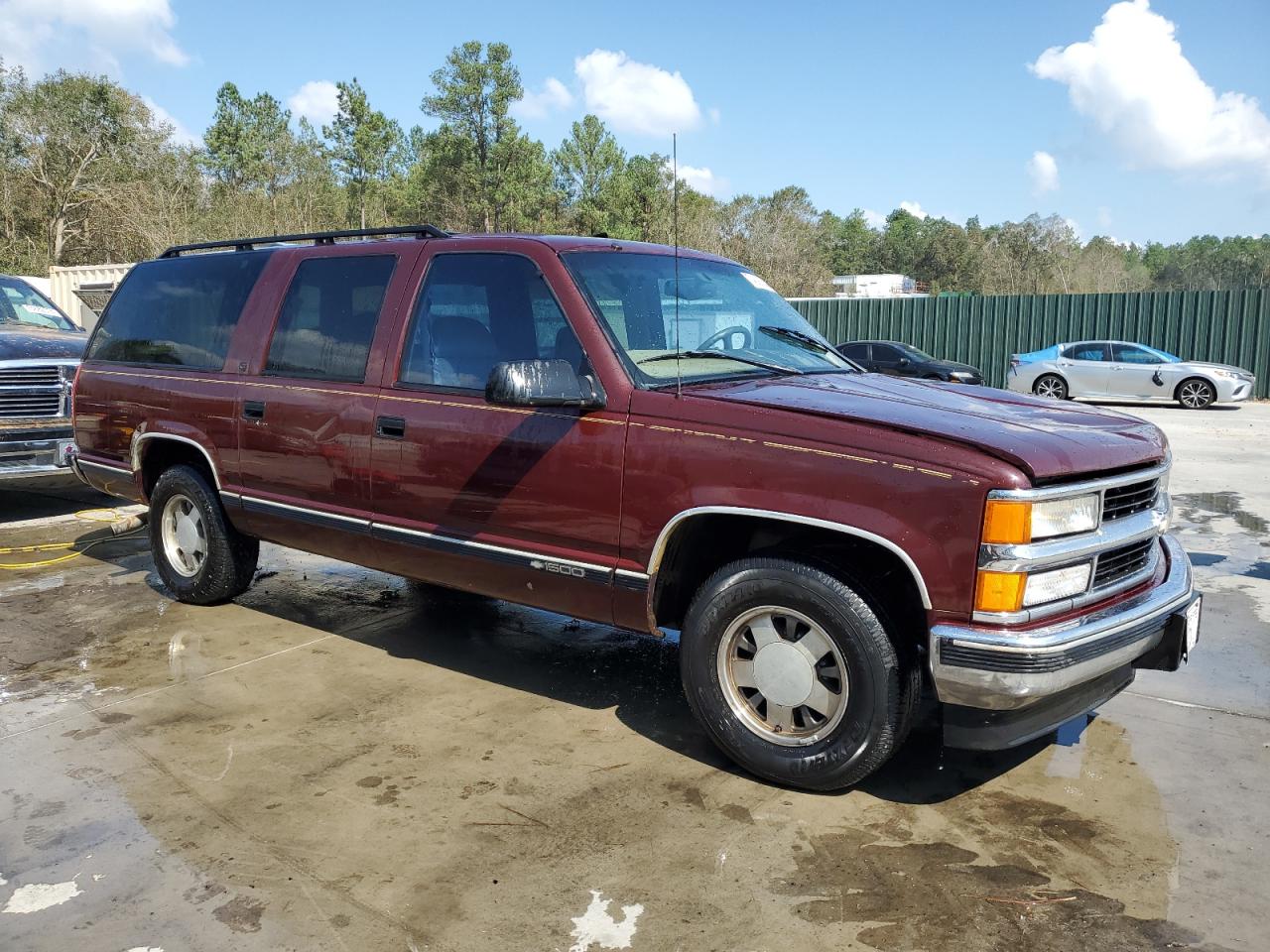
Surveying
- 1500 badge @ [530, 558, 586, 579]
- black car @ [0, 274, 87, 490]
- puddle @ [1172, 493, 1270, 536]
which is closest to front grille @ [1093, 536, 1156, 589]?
1500 badge @ [530, 558, 586, 579]

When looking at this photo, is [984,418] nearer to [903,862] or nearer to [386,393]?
[903,862]

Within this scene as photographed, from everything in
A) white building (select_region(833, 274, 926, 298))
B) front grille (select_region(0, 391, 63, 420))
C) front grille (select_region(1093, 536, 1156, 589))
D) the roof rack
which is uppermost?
white building (select_region(833, 274, 926, 298))

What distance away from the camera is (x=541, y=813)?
3.48 meters

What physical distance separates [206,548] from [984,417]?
14.2ft

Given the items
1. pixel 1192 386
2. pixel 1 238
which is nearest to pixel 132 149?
pixel 1 238

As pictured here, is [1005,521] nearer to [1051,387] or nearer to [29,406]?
[29,406]

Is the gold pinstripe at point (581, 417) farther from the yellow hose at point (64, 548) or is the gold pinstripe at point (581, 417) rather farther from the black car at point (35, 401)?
the black car at point (35, 401)

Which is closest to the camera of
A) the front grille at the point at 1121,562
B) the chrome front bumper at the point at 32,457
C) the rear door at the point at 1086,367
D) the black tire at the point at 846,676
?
the black tire at the point at 846,676

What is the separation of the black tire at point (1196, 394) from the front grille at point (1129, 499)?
18483mm

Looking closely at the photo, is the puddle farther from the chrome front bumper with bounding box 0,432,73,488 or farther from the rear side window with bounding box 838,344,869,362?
the rear side window with bounding box 838,344,869,362

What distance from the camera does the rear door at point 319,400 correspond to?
470 cm

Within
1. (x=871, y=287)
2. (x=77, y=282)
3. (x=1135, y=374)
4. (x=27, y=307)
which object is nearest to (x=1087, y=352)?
(x=1135, y=374)

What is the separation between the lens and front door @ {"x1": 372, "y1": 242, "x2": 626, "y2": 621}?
3908mm

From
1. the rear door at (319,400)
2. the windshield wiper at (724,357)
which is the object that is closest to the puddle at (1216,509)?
the windshield wiper at (724,357)
